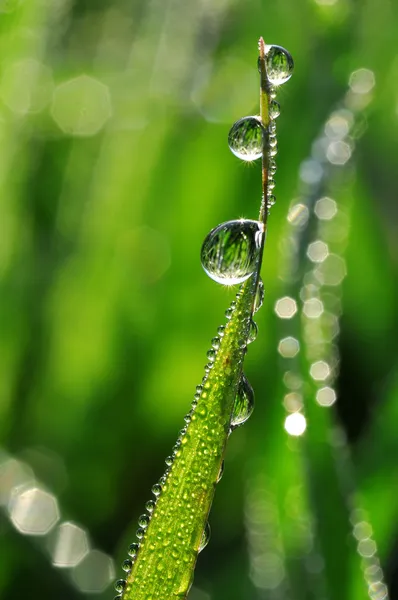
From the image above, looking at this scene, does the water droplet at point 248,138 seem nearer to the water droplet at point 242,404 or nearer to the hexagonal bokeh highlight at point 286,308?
the water droplet at point 242,404

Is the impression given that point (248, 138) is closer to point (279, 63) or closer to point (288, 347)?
point (279, 63)

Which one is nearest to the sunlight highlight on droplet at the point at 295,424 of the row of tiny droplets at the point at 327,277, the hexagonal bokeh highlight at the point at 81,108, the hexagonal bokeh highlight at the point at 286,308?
the row of tiny droplets at the point at 327,277

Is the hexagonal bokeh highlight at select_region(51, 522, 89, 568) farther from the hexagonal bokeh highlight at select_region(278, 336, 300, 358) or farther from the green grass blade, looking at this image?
the green grass blade

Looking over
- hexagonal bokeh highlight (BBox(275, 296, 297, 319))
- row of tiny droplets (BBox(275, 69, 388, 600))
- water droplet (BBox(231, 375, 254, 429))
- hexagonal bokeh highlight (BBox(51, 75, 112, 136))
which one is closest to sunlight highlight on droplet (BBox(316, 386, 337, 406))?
row of tiny droplets (BBox(275, 69, 388, 600))

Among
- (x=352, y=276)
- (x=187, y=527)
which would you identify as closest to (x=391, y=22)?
(x=352, y=276)

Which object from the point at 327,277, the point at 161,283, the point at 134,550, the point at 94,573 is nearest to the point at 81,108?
the point at 161,283

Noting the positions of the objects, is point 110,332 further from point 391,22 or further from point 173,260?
point 391,22
